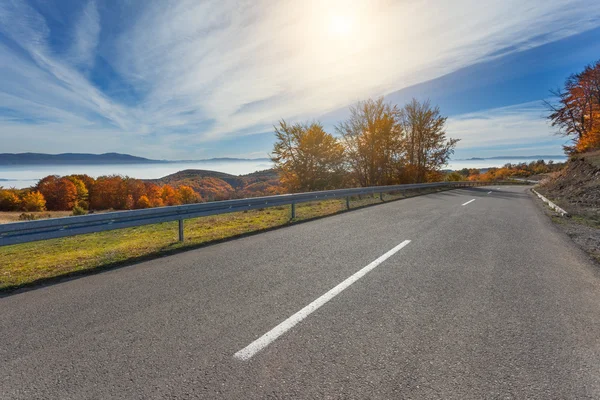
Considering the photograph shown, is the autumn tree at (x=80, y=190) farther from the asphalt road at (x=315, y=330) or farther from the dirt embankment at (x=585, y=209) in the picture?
the dirt embankment at (x=585, y=209)

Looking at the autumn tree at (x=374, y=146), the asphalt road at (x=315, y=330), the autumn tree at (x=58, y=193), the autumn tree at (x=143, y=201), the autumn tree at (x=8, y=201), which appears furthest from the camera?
the autumn tree at (x=143, y=201)

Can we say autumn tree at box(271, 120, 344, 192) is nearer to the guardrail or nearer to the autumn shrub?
the guardrail

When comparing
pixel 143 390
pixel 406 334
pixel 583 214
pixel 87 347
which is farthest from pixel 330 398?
pixel 583 214

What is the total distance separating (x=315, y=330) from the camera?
2768 millimetres

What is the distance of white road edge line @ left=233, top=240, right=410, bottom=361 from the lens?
2422 millimetres

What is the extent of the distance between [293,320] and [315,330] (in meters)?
0.28

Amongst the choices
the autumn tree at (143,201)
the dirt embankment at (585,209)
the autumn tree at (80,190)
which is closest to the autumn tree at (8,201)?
the autumn tree at (80,190)

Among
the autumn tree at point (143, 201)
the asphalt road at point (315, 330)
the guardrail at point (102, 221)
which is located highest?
the guardrail at point (102, 221)

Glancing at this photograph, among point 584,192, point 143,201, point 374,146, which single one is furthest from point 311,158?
point 143,201

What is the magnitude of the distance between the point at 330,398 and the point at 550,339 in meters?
2.15

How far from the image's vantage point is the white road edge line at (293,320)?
7.95ft

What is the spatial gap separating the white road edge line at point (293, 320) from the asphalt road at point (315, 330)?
0.03 metres

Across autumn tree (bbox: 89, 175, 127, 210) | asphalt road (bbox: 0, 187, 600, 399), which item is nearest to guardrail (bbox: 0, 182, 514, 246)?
asphalt road (bbox: 0, 187, 600, 399)

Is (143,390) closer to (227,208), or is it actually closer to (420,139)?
(227,208)
